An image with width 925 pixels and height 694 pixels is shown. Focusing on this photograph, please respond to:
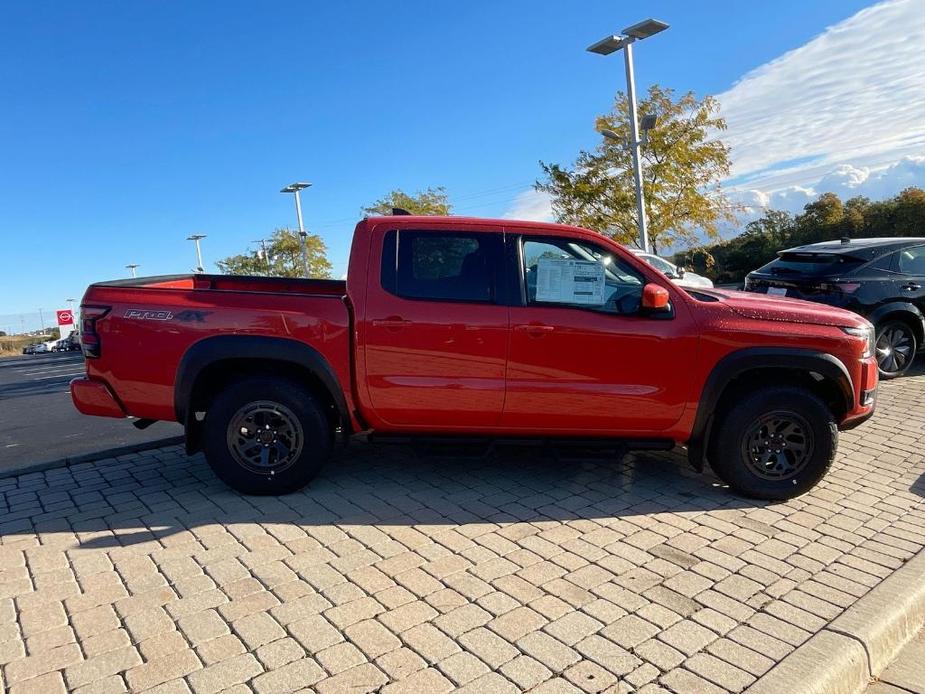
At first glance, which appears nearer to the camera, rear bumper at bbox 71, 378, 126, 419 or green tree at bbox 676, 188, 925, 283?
rear bumper at bbox 71, 378, 126, 419

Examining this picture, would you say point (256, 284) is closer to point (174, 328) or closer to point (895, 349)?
point (174, 328)

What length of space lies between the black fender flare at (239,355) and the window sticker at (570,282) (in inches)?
59.0

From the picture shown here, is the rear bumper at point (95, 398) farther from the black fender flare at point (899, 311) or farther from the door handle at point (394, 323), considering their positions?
the black fender flare at point (899, 311)

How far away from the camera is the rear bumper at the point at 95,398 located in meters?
4.19

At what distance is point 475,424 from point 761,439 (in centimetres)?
190

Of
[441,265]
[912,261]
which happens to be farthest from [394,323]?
[912,261]

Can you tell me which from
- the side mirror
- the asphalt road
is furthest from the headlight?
the asphalt road

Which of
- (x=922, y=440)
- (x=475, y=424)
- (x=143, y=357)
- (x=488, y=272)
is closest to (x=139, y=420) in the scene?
(x=143, y=357)

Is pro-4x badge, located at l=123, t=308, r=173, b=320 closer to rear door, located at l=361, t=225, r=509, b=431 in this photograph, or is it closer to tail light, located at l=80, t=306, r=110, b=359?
tail light, located at l=80, t=306, r=110, b=359

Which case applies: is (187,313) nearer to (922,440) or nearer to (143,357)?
(143,357)

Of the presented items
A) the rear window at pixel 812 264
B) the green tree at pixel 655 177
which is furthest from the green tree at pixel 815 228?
the rear window at pixel 812 264

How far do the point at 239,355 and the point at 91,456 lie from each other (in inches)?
89.3

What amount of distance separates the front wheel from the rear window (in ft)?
14.6

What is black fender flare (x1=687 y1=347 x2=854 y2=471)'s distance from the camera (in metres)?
4.04
